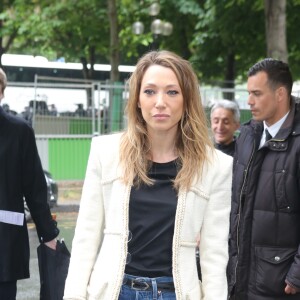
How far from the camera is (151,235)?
262cm

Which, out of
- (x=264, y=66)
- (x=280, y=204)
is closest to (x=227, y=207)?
(x=280, y=204)

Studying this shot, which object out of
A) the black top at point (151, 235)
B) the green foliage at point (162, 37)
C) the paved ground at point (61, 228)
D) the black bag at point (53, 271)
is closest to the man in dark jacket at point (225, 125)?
the black bag at point (53, 271)

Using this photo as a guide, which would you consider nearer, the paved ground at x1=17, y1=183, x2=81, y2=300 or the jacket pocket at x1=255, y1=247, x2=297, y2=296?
the jacket pocket at x1=255, y1=247, x2=297, y2=296

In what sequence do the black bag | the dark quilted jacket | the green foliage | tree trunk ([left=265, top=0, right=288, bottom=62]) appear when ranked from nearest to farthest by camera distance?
the dark quilted jacket
the black bag
tree trunk ([left=265, top=0, right=288, bottom=62])
the green foliage

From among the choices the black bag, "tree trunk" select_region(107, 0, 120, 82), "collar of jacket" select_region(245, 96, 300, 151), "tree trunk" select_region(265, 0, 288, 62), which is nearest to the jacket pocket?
"collar of jacket" select_region(245, 96, 300, 151)

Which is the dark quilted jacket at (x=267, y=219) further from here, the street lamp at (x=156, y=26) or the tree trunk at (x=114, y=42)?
the street lamp at (x=156, y=26)

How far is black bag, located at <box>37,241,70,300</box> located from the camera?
153 inches

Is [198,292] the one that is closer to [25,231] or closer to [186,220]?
[186,220]

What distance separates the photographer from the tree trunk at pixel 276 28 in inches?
416

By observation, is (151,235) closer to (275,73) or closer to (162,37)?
(275,73)

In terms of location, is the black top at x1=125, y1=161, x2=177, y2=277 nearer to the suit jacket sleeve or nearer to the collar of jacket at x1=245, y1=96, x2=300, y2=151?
the collar of jacket at x1=245, y1=96, x2=300, y2=151

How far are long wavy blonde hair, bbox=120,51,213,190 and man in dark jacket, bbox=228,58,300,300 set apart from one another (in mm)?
1081

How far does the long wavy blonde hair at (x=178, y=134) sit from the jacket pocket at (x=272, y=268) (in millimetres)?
1198

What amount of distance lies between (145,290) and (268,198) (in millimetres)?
1379
